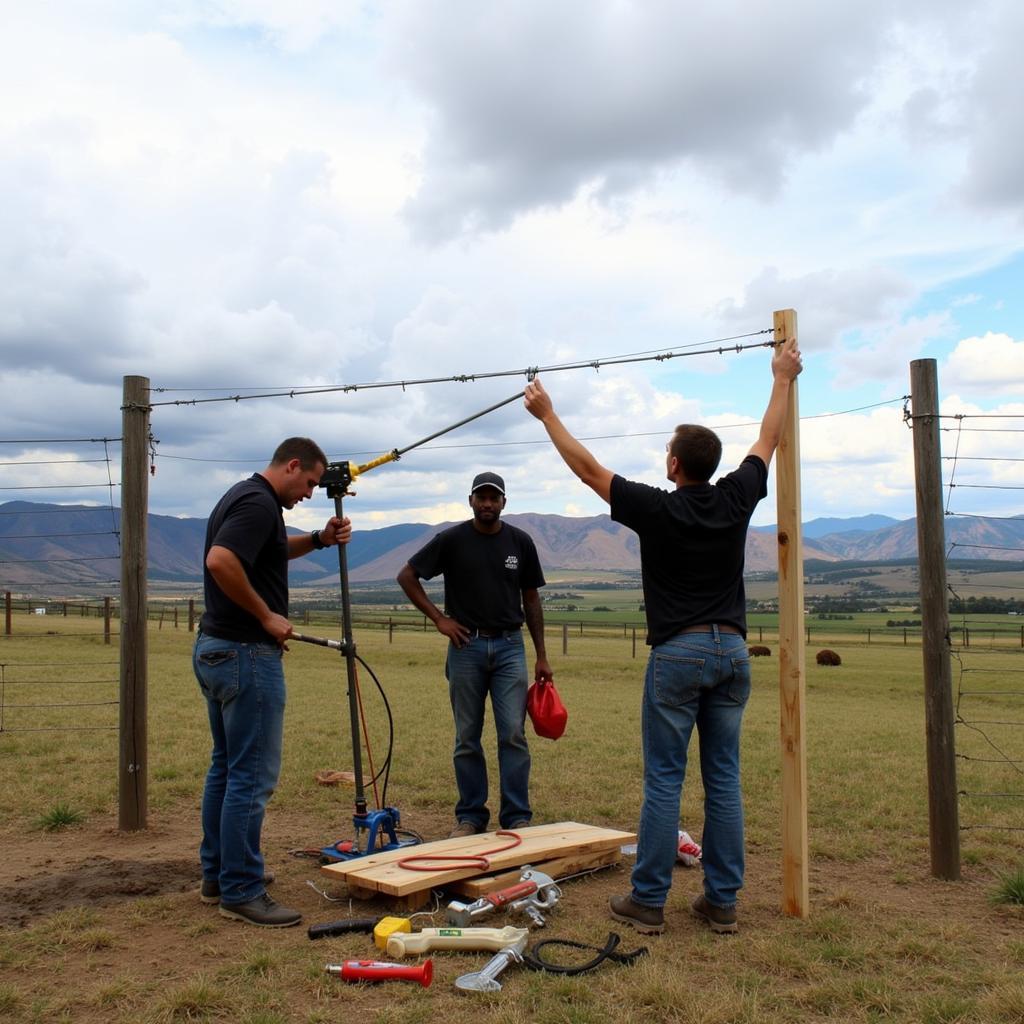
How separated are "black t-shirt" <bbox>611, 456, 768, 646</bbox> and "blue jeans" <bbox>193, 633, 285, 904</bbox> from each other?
2.00 metres

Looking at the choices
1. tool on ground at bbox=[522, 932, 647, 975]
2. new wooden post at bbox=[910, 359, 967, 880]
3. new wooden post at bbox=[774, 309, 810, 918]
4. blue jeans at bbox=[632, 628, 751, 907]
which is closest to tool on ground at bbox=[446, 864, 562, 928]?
tool on ground at bbox=[522, 932, 647, 975]

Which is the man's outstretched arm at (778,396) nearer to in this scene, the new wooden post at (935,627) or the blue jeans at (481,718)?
the new wooden post at (935,627)

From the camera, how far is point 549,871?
5.46 m

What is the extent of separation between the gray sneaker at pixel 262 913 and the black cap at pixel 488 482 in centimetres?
296

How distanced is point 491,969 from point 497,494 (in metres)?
3.36

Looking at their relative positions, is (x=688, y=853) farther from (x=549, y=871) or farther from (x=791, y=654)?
(x=791, y=654)

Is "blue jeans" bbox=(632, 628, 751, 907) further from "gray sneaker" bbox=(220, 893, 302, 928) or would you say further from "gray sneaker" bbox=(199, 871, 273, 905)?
"gray sneaker" bbox=(199, 871, 273, 905)

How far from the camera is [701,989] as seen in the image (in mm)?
3971

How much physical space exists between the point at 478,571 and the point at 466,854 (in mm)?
1973

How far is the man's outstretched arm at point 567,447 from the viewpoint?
15.6ft

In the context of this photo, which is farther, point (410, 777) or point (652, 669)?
point (410, 777)

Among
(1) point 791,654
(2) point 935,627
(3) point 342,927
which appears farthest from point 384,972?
(2) point 935,627

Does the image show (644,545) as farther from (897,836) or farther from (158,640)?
(158,640)

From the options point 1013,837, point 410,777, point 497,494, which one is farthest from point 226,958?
point 1013,837
